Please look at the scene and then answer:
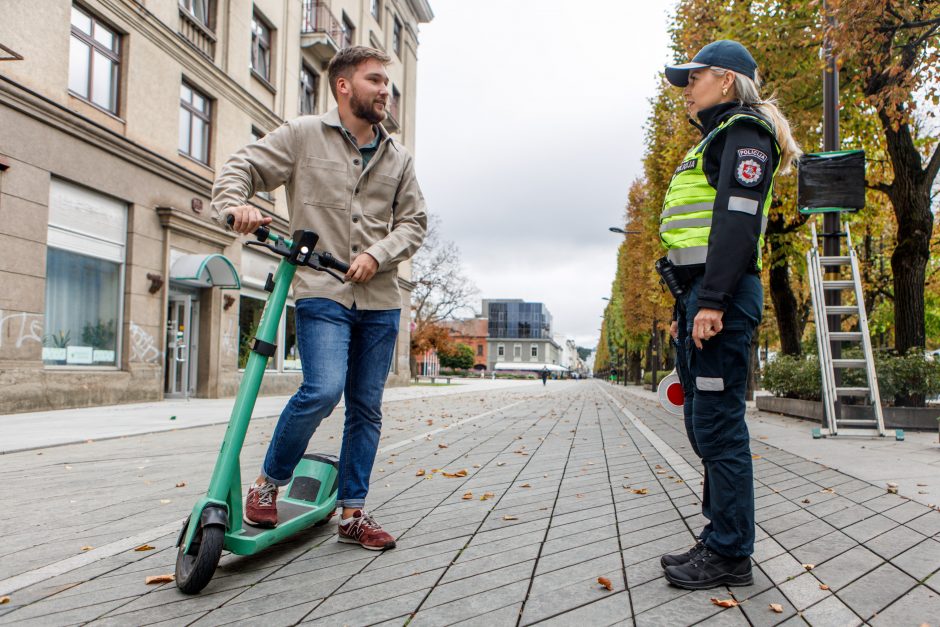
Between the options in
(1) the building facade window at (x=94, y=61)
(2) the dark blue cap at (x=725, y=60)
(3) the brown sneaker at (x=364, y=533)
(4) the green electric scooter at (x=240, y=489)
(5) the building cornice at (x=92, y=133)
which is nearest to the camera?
(4) the green electric scooter at (x=240, y=489)

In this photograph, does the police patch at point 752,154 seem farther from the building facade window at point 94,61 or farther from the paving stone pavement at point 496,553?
the building facade window at point 94,61

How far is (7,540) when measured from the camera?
3.47 m

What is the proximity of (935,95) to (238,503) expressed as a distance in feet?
33.2

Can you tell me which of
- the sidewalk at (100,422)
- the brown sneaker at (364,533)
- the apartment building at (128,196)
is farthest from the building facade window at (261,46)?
the brown sneaker at (364,533)

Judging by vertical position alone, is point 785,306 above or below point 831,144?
below

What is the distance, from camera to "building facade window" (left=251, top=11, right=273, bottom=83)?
2014cm

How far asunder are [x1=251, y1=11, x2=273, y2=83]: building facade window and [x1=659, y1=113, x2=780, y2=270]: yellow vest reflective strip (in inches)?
754

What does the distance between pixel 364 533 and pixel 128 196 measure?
1314cm

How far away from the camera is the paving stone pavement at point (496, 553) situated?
247cm

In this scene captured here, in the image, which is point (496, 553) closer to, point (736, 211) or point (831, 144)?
point (736, 211)

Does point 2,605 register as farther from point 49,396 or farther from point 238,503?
point 49,396

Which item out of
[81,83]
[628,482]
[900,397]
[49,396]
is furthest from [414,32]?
[628,482]

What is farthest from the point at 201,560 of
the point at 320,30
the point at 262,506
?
the point at 320,30

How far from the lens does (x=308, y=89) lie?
24234 mm
